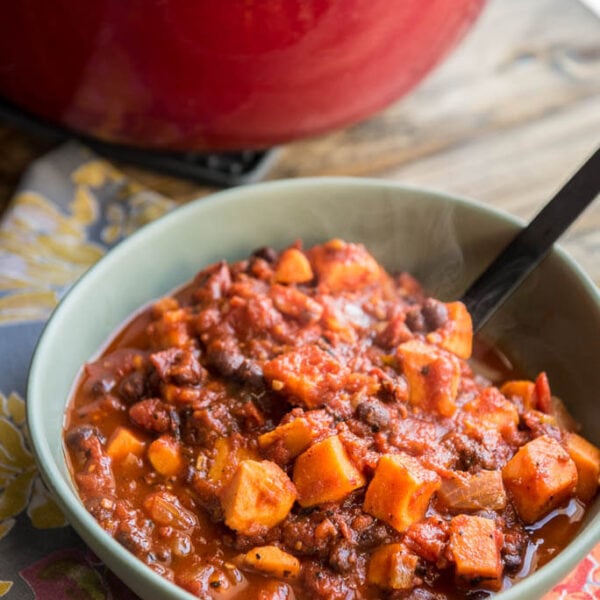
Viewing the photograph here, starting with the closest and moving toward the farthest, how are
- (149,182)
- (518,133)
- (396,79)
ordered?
(396,79)
(149,182)
(518,133)

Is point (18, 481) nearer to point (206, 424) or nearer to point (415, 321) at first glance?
point (206, 424)

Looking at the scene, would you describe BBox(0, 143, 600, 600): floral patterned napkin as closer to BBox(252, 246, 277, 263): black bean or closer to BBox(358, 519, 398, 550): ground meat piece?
BBox(358, 519, 398, 550): ground meat piece

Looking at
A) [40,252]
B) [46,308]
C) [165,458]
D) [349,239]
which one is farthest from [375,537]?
[40,252]

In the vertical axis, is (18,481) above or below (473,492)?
below

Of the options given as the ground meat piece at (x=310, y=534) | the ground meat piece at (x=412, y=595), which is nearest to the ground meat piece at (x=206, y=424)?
the ground meat piece at (x=310, y=534)

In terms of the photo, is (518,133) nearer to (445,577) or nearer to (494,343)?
(494,343)

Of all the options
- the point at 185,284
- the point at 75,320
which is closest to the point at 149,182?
the point at 185,284

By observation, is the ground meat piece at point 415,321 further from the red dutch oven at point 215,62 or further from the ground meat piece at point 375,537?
the red dutch oven at point 215,62
